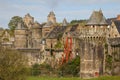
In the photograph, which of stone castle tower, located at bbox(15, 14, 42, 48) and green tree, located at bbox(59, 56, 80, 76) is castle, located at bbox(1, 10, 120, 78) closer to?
stone castle tower, located at bbox(15, 14, 42, 48)

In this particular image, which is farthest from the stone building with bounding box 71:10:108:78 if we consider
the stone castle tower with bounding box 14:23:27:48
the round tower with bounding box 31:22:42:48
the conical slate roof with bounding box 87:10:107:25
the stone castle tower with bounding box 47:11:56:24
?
the stone castle tower with bounding box 47:11:56:24

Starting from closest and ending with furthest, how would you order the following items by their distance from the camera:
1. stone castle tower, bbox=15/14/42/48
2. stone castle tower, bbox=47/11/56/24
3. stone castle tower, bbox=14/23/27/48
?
stone castle tower, bbox=15/14/42/48
stone castle tower, bbox=14/23/27/48
stone castle tower, bbox=47/11/56/24

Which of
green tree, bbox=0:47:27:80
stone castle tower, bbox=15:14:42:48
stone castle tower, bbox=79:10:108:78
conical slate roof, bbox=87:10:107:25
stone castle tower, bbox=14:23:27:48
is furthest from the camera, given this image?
stone castle tower, bbox=14:23:27:48

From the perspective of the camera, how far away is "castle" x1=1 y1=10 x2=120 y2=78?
70.6 m

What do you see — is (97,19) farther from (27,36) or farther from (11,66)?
(27,36)

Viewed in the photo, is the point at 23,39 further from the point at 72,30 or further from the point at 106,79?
the point at 106,79

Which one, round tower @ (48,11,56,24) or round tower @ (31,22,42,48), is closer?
round tower @ (31,22,42,48)

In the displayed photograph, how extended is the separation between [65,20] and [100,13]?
2690cm

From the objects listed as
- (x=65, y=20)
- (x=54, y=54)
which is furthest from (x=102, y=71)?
(x=65, y=20)

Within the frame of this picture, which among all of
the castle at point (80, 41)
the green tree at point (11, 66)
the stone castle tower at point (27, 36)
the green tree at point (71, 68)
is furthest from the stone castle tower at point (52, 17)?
the green tree at point (11, 66)

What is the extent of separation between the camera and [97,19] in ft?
242

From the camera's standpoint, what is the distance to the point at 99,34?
7069 centimetres

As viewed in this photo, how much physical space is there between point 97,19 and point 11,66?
77.9 feet

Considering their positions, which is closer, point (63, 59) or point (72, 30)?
point (63, 59)
